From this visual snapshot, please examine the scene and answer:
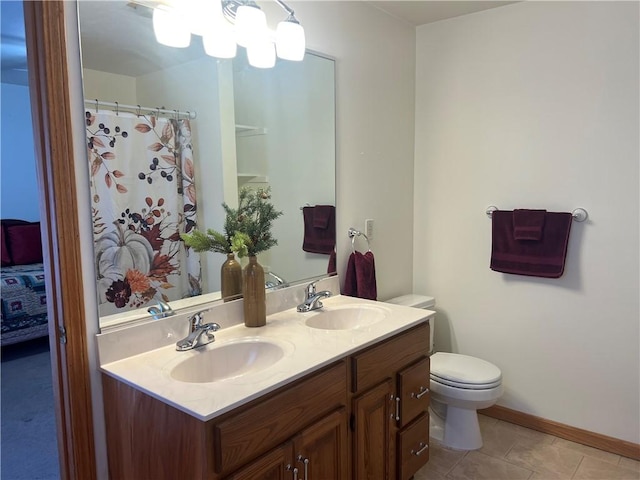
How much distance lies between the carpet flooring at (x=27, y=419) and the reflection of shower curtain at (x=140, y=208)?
51.5 inches

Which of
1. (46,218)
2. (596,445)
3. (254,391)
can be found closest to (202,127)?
(46,218)

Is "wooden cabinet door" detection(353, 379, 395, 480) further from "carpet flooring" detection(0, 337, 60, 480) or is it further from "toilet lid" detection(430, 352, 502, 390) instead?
"carpet flooring" detection(0, 337, 60, 480)

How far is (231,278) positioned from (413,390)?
2.94 ft

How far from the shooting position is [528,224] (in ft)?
7.70

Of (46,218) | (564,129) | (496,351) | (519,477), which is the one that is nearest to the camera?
(46,218)

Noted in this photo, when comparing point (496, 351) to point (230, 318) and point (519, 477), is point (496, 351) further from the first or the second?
point (230, 318)

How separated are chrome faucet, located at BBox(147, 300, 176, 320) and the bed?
237 centimetres

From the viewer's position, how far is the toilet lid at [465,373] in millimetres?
2166

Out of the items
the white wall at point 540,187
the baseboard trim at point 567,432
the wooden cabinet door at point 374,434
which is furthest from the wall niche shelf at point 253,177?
the baseboard trim at point 567,432

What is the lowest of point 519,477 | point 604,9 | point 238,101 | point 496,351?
point 519,477

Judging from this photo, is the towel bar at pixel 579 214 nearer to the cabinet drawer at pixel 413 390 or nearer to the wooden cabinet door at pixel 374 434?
the cabinet drawer at pixel 413 390

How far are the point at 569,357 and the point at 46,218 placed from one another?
2.44 m

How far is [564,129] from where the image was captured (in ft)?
7.47

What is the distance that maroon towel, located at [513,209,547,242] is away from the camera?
2318mm
